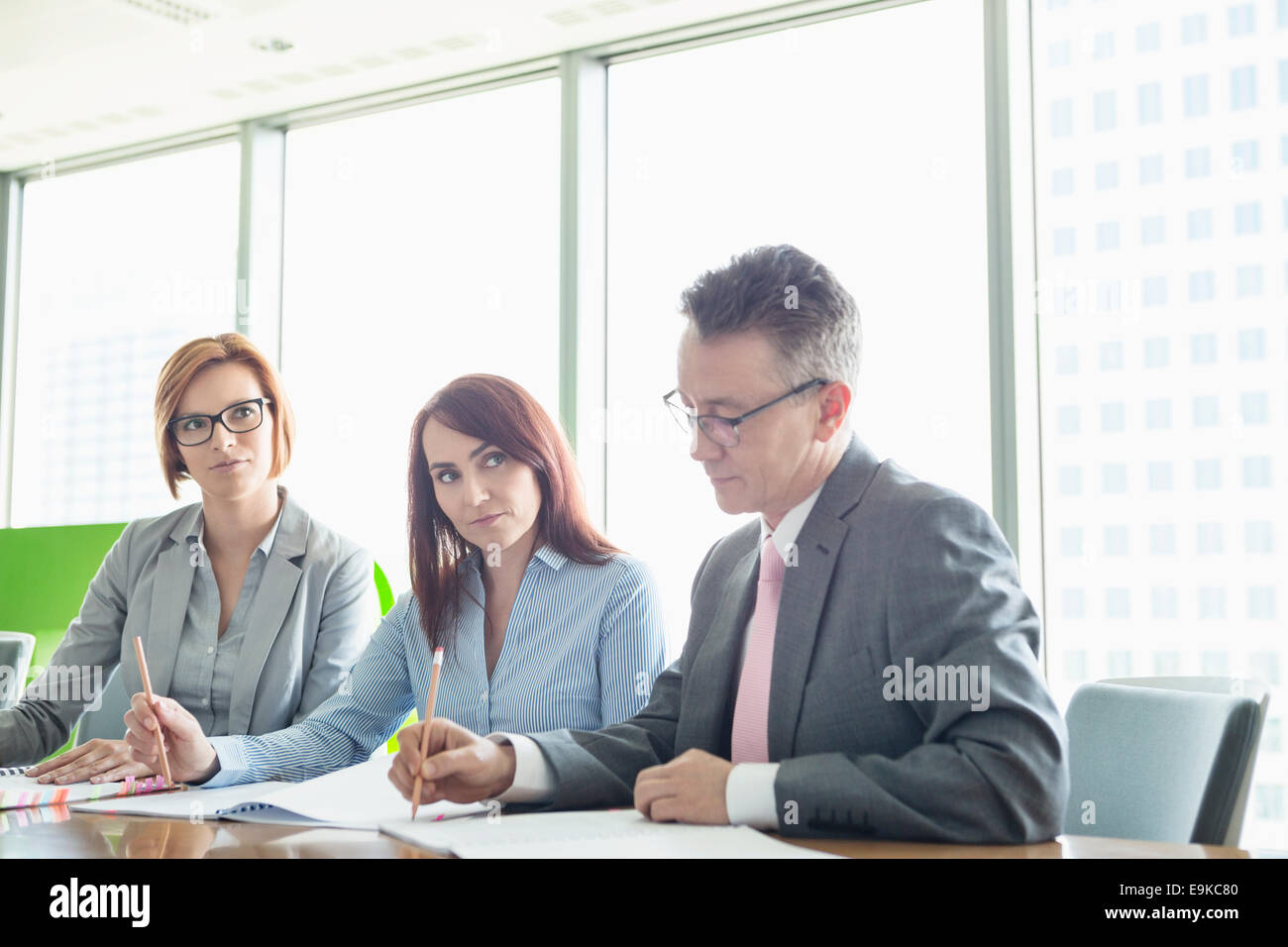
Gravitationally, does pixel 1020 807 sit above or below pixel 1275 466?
below

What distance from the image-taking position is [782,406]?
1.63m

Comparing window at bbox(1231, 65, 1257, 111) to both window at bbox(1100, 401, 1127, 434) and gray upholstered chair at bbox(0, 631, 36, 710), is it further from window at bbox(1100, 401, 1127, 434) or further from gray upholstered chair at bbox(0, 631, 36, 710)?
gray upholstered chair at bbox(0, 631, 36, 710)

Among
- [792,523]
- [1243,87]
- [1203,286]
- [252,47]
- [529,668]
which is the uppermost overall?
[252,47]

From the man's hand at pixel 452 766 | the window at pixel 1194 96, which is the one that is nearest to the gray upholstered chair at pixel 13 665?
the man's hand at pixel 452 766

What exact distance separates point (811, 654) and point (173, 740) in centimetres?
94

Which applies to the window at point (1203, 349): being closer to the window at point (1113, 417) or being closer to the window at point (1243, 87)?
the window at point (1113, 417)

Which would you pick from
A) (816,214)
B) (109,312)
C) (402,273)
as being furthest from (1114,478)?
(109,312)

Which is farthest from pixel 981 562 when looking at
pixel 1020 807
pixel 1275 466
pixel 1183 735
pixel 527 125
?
pixel 527 125

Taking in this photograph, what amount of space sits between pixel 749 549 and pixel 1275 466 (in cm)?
204

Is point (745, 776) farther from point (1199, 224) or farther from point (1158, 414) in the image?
point (1199, 224)

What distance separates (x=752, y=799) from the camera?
1321 mm

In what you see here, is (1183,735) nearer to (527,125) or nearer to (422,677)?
(422,677)

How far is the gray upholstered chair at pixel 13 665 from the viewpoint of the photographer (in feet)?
9.61

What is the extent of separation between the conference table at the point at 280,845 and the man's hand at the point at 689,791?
0.32 feet
